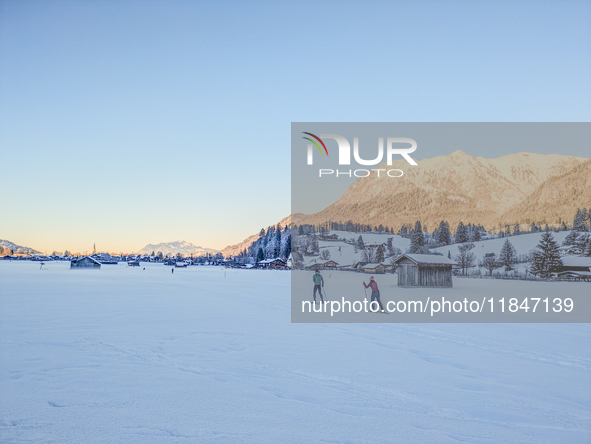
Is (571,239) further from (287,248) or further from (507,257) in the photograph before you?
(287,248)

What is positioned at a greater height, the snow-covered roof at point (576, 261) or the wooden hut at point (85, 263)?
the snow-covered roof at point (576, 261)

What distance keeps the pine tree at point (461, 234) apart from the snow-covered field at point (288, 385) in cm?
10178

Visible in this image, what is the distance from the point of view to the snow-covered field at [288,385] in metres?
5.20

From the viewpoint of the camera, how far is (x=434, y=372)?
7.93m

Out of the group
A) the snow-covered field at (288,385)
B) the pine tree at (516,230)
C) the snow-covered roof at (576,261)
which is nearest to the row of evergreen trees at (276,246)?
the pine tree at (516,230)

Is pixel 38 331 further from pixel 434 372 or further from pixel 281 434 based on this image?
pixel 434 372

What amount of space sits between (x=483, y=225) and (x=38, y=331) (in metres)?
123

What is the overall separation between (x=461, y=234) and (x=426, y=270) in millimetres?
85448

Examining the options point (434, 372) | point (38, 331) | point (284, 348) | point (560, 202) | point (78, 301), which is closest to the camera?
point (434, 372)

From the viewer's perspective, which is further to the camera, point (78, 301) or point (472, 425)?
point (78, 301)

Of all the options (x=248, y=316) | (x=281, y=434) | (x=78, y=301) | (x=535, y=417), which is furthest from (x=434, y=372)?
(x=78, y=301)

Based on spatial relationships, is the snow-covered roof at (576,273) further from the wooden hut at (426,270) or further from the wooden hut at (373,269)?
the wooden hut at (426,270)

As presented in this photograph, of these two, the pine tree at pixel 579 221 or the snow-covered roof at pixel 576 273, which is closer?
the snow-covered roof at pixel 576 273

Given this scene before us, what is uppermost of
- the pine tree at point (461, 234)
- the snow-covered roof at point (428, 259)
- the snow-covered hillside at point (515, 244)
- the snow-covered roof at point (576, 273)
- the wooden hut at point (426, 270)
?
the pine tree at point (461, 234)
